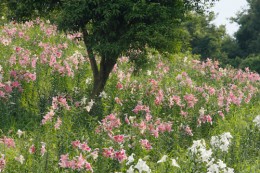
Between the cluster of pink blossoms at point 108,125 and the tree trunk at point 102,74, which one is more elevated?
the tree trunk at point 102,74

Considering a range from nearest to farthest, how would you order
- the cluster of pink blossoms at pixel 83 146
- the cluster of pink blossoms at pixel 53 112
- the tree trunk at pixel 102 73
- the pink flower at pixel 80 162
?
the pink flower at pixel 80 162 → the cluster of pink blossoms at pixel 83 146 → the cluster of pink blossoms at pixel 53 112 → the tree trunk at pixel 102 73

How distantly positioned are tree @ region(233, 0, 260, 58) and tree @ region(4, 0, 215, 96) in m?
23.6

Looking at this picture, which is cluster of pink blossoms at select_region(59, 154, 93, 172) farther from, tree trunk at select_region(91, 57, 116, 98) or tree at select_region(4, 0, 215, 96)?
tree trunk at select_region(91, 57, 116, 98)

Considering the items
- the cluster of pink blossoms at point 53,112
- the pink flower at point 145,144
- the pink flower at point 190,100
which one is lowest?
the pink flower at point 145,144

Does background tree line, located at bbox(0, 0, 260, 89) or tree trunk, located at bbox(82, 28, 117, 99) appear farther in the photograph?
tree trunk, located at bbox(82, 28, 117, 99)

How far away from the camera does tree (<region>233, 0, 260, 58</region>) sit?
31.1 meters

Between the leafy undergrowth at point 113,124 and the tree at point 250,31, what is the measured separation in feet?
63.3

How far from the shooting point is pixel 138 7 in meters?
7.70

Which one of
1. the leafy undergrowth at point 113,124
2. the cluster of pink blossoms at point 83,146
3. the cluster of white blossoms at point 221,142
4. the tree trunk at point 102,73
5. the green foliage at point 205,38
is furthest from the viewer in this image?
the green foliage at point 205,38

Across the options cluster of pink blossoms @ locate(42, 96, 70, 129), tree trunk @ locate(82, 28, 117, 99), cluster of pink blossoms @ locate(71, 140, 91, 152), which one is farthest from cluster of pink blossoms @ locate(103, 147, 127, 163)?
tree trunk @ locate(82, 28, 117, 99)

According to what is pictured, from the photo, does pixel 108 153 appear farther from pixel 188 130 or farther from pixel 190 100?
pixel 190 100

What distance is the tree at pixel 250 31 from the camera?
31062 millimetres

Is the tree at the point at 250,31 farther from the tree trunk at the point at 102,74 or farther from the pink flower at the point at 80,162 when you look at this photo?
the pink flower at the point at 80,162

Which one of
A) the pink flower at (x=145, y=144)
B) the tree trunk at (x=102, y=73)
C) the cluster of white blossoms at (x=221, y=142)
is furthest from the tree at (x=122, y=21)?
the cluster of white blossoms at (x=221, y=142)
